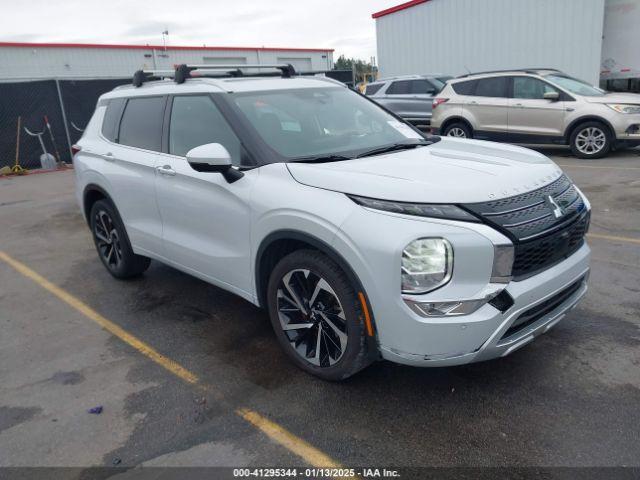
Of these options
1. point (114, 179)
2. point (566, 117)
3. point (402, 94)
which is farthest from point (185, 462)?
point (402, 94)

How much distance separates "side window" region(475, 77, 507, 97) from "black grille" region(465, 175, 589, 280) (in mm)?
8687

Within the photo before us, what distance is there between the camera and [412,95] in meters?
14.1

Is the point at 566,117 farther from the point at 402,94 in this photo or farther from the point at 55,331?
the point at 55,331

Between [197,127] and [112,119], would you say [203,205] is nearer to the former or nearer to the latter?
[197,127]

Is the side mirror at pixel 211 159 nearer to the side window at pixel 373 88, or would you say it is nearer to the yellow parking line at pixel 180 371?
the yellow parking line at pixel 180 371

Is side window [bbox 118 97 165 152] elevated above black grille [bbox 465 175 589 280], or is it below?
above

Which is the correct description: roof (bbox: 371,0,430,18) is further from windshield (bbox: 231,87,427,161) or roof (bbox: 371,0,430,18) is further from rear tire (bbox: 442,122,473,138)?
windshield (bbox: 231,87,427,161)

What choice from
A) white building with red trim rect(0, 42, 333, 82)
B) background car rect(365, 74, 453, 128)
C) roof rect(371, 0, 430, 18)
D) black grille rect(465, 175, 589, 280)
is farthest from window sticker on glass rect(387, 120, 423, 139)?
white building with red trim rect(0, 42, 333, 82)

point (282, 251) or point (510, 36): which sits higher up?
point (510, 36)

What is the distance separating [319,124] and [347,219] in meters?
1.32

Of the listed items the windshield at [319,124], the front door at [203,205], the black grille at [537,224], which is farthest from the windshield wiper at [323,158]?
the black grille at [537,224]

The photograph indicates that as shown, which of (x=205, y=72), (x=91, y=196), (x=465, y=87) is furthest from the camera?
(x=465, y=87)

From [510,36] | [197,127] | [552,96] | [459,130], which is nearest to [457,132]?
[459,130]

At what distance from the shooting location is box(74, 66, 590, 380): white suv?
2.64 meters
